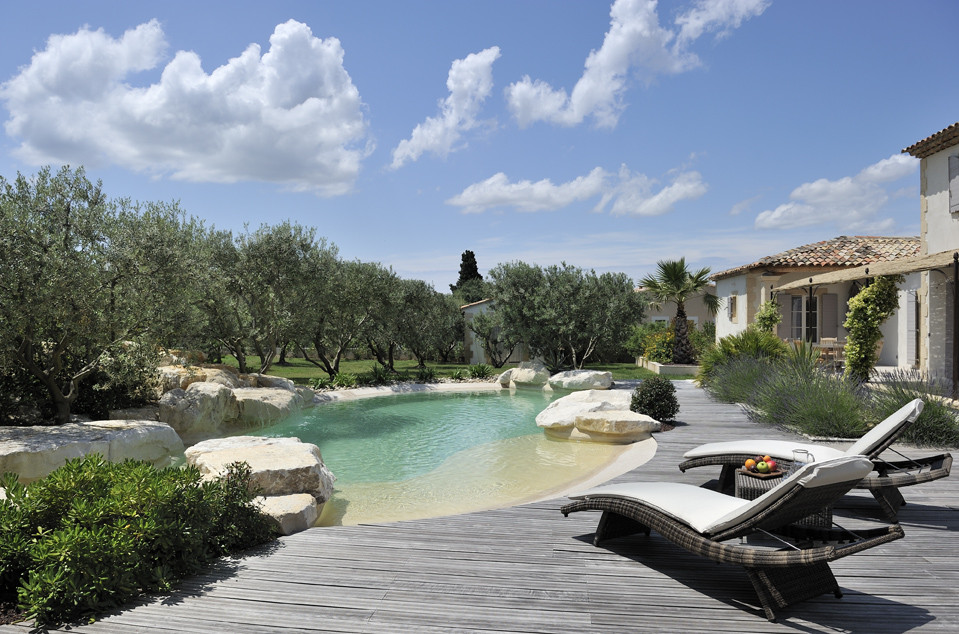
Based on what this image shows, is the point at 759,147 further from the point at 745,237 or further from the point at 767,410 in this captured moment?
the point at 745,237

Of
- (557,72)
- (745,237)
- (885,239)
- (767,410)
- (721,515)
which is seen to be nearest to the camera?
(721,515)

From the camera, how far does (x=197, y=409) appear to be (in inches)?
483

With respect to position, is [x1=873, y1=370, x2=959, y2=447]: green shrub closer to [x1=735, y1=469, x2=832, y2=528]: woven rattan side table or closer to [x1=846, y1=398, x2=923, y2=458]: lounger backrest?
[x1=846, y1=398, x2=923, y2=458]: lounger backrest

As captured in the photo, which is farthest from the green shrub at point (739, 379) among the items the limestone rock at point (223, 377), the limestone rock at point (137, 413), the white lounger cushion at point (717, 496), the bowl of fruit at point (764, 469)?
the limestone rock at point (137, 413)

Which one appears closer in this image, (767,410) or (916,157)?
(767,410)

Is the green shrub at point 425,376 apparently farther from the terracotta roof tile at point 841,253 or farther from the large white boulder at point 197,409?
the terracotta roof tile at point 841,253

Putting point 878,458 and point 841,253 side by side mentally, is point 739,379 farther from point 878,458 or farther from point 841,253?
point 841,253

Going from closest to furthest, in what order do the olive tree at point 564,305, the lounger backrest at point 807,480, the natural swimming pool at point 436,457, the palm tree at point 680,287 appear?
the lounger backrest at point 807,480 < the natural swimming pool at point 436,457 < the olive tree at point 564,305 < the palm tree at point 680,287

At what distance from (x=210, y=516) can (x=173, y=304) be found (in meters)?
8.72

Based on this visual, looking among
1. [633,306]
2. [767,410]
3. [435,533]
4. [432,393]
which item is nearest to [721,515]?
[435,533]

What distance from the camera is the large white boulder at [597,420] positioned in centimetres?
1000

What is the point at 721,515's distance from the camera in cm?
358

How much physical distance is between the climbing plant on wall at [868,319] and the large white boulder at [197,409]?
14.3 metres

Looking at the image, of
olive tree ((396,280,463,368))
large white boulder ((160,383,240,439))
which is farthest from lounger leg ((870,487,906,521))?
olive tree ((396,280,463,368))
